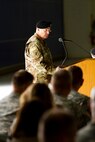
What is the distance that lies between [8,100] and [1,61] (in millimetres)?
6545

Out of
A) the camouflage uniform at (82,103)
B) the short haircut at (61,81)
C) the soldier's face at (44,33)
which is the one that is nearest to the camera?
the short haircut at (61,81)

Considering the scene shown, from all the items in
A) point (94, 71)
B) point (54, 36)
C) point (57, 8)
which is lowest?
point (54, 36)

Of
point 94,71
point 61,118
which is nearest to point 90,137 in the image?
point 61,118

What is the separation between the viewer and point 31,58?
4148mm

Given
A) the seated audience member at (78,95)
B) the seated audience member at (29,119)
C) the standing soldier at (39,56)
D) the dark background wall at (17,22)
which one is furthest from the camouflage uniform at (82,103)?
the dark background wall at (17,22)

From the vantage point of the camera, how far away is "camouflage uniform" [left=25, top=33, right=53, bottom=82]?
13.3 ft

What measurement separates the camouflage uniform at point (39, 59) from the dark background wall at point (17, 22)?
4.92 m

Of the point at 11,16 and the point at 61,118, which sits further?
the point at 11,16

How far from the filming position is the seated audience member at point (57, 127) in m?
1.33

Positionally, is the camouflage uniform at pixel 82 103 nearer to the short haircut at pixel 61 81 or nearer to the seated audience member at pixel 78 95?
the seated audience member at pixel 78 95

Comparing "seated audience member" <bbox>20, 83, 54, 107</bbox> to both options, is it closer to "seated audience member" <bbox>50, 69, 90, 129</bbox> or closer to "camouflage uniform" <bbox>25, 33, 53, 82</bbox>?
"seated audience member" <bbox>50, 69, 90, 129</bbox>

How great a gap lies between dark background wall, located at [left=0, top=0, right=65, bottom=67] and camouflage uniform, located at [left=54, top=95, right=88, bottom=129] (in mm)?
6413

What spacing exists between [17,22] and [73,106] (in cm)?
713

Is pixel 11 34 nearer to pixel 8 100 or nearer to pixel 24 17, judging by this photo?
pixel 24 17
